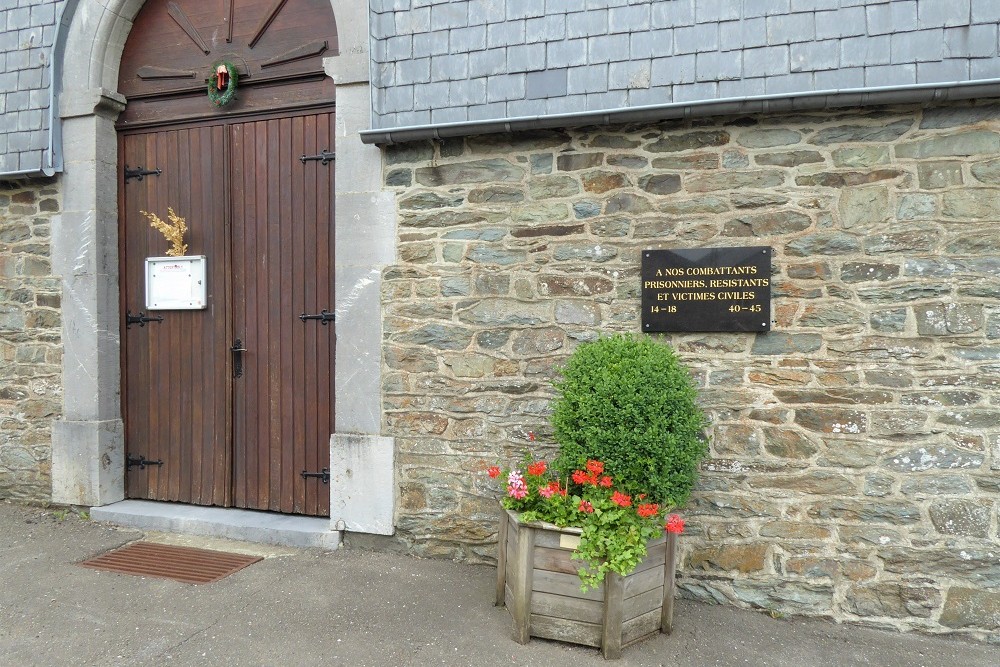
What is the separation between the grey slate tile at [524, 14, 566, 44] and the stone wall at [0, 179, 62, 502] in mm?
3777

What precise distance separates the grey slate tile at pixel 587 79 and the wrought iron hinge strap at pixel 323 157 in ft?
5.67

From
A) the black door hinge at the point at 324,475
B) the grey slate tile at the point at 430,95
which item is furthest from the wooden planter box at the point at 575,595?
the grey slate tile at the point at 430,95

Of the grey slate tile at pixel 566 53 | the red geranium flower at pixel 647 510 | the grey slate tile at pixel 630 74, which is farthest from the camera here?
the grey slate tile at pixel 566 53

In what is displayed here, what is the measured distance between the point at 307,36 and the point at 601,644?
430 cm

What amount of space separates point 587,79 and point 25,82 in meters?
4.31

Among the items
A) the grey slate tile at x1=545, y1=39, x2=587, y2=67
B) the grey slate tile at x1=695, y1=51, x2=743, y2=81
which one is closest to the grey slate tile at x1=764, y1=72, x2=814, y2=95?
the grey slate tile at x1=695, y1=51, x2=743, y2=81

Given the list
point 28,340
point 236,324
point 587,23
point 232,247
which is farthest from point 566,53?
point 28,340

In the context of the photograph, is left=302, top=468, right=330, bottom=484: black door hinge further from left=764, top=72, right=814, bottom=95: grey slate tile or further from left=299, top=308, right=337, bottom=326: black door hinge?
left=764, top=72, right=814, bottom=95: grey slate tile

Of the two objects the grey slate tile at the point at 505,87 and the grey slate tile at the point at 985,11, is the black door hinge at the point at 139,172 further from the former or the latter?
the grey slate tile at the point at 985,11

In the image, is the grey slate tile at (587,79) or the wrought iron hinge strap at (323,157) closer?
the grey slate tile at (587,79)

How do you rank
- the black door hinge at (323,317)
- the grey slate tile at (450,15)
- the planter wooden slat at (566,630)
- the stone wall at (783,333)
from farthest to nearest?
1. the black door hinge at (323,317)
2. the grey slate tile at (450,15)
3. the stone wall at (783,333)
4. the planter wooden slat at (566,630)

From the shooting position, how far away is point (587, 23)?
3980 mm

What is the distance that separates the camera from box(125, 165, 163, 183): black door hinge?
5215mm

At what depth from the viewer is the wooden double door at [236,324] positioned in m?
4.81
